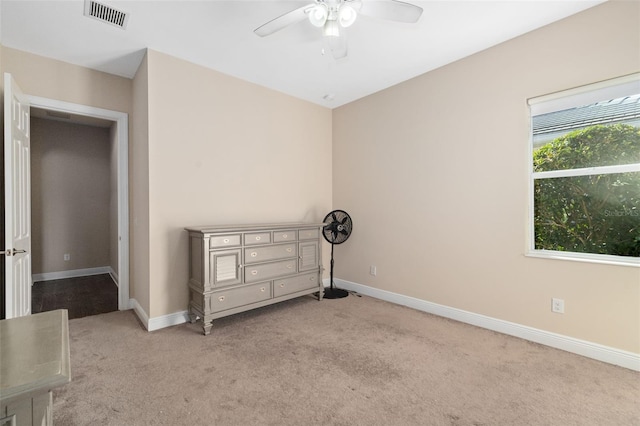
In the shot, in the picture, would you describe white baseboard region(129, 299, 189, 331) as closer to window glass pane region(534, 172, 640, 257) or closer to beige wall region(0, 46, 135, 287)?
beige wall region(0, 46, 135, 287)

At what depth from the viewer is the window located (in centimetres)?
222

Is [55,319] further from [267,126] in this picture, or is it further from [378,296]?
[378,296]

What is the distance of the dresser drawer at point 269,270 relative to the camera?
9.98ft

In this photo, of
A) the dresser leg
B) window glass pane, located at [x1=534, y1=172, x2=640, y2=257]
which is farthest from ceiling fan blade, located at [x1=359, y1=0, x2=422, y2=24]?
the dresser leg

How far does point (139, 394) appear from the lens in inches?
72.7

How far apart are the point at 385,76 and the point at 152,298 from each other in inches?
134

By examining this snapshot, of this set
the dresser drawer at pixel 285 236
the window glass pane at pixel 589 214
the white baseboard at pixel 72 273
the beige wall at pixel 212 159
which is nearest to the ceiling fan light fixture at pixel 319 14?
the beige wall at pixel 212 159

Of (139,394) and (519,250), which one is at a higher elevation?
(519,250)

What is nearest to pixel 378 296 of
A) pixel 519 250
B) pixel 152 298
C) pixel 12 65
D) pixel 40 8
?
pixel 519 250

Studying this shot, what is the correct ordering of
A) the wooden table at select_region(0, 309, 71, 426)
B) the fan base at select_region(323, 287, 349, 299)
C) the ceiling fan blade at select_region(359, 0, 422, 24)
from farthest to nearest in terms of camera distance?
1. the fan base at select_region(323, 287, 349, 299)
2. the ceiling fan blade at select_region(359, 0, 422, 24)
3. the wooden table at select_region(0, 309, 71, 426)

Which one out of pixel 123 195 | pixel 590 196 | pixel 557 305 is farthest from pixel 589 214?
pixel 123 195

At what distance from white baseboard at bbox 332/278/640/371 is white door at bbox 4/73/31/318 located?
347cm

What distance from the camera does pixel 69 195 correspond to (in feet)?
16.4

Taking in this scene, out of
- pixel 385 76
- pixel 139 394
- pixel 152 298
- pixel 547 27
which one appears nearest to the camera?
pixel 139 394
